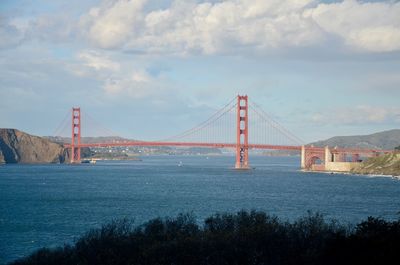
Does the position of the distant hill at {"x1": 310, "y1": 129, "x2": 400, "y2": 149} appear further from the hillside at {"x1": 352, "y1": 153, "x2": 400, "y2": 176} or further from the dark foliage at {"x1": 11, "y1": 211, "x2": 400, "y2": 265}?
the dark foliage at {"x1": 11, "y1": 211, "x2": 400, "y2": 265}

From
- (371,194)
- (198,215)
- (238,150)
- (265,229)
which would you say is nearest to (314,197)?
(371,194)

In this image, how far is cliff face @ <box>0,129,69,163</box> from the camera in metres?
112

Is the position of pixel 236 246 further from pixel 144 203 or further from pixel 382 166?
pixel 382 166

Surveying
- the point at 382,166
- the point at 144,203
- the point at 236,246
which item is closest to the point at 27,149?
the point at 382,166

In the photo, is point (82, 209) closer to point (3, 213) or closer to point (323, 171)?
point (3, 213)

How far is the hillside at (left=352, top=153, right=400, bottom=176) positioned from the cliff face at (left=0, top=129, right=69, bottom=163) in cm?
5039

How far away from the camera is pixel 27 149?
384 feet

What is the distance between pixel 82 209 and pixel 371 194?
64.8 ft

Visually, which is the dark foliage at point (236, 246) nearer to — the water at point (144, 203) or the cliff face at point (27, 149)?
the water at point (144, 203)

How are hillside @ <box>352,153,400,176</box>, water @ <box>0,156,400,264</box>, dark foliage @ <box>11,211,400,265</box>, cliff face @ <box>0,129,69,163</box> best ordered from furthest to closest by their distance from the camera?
cliff face @ <box>0,129,69,163</box>
hillside @ <box>352,153,400,176</box>
water @ <box>0,156,400,264</box>
dark foliage @ <box>11,211,400,265</box>

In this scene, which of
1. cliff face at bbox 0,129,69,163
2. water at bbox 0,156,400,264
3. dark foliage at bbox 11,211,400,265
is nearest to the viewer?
dark foliage at bbox 11,211,400,265

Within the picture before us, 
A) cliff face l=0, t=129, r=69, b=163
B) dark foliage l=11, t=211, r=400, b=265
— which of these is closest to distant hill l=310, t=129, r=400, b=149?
cliff face l=0, t=129, r=69, b=163

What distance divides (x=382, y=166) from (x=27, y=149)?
6306 cm

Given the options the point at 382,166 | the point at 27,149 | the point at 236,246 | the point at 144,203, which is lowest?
the point at 144,203
